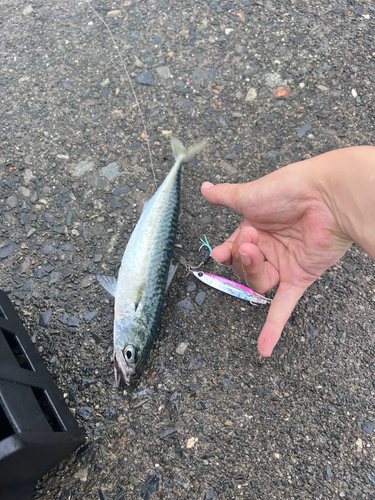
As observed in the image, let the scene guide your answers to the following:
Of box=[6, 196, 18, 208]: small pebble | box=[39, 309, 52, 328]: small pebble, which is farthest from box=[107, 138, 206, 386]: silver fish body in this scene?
box=[6, 196, 18, 208]: small pebble

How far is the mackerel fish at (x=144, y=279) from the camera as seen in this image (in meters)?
2.23

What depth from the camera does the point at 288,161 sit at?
10.1 feet

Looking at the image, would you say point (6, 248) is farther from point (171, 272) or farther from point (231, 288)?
point (231, 288)

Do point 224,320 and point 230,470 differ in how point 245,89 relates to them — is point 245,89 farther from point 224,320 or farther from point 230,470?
point 230,470

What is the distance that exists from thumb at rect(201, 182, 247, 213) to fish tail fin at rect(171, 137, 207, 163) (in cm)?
54

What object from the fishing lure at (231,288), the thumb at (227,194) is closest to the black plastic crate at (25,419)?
the fishing lure at (231,288)

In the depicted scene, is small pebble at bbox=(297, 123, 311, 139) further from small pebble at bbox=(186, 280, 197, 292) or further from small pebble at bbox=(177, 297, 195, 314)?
small pebble at bbox=(177, 297, 195, 314)

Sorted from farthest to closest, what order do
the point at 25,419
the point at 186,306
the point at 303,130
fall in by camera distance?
the point at 303,130 → the point at 186,306 → the point at 25,419

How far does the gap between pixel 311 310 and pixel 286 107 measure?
204 centimetres

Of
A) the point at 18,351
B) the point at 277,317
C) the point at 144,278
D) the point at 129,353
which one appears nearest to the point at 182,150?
the point at 144,278

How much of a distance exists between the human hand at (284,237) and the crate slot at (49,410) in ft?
4.32

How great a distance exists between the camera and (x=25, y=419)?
1549 mm

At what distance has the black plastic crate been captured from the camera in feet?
4.89

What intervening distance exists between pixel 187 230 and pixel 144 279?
2.11ft
